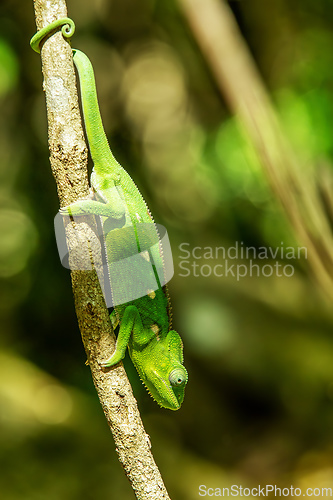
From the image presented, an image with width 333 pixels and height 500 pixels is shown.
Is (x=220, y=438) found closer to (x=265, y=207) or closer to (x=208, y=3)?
(x=265, y=207)

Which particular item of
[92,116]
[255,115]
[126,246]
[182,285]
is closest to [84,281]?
[126,246]

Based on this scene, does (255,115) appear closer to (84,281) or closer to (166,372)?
(84,281)

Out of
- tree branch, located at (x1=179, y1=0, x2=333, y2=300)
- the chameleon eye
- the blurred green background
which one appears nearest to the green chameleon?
the chameleon eye

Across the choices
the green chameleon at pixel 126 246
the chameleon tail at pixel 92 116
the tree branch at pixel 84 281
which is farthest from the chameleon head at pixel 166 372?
the chameleon tail at pixel 92 116

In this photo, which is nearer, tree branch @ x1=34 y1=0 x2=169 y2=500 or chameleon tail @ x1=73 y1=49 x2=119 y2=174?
tree branch @ x1=34 y1=0 x2=169 y2=500

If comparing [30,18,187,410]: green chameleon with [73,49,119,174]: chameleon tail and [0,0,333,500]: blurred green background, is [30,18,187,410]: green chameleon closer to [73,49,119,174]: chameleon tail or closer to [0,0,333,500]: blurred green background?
[73,49,119,174]: chameleon tail

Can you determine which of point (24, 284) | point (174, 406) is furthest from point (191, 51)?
point (174, 406)
